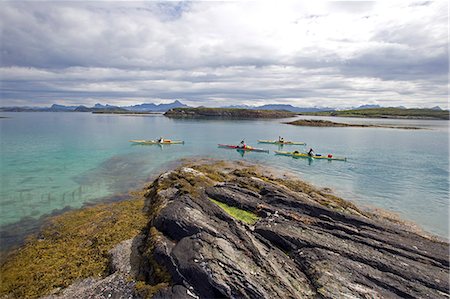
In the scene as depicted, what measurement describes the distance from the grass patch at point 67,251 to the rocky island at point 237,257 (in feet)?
0.32

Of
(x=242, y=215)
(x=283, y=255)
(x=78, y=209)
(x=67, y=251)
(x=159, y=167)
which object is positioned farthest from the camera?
(x=159, y=167)

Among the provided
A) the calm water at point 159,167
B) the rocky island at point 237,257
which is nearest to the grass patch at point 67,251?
the rocky island at point 237,257

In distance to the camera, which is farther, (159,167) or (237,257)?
(159,167)

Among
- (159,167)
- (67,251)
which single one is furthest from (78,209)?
(159,167)

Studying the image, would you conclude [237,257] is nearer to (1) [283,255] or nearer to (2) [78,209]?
(1) [283,255]

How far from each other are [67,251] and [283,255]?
61.1ft

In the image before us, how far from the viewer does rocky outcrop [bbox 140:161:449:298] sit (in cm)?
1587

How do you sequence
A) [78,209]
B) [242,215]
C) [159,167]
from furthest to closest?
[159,167] → [78,209] → [242,215]

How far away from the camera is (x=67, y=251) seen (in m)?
22.8

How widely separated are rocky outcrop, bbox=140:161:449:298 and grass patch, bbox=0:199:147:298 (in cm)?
384

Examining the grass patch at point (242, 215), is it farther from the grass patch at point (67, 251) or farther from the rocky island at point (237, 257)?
the grass patch at point (67, 251)

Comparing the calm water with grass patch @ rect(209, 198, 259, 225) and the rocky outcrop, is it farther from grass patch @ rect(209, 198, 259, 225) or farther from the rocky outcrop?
grass patch @ rect(209, 198, 259, 225)

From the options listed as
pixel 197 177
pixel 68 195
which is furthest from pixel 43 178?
pixel 197 177

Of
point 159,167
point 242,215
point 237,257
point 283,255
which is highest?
point 159,167
